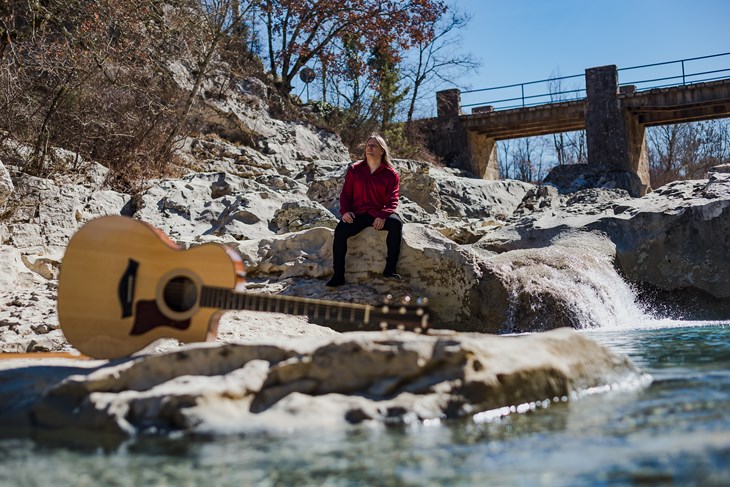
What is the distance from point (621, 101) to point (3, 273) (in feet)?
80.9

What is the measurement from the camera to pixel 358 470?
7.94 ft

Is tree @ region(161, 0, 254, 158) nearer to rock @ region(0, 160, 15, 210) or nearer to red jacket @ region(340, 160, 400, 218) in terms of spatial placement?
rock @ region(0, 160, 15, 210)

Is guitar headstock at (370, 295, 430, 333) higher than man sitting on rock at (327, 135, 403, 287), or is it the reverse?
man sitting on rock at (327, 135, 403, 287)

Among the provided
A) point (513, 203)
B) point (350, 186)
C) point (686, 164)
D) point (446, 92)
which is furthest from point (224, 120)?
point (686, 164)

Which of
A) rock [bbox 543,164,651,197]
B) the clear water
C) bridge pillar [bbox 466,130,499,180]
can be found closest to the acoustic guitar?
the clear water

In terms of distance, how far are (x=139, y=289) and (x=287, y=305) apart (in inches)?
37.1

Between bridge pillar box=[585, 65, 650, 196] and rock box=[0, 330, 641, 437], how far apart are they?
84.1 feet

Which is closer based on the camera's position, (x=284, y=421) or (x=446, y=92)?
(x=284, y=421)

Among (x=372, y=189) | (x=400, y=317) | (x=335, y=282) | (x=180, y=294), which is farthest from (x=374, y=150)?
(x=400, y=317)

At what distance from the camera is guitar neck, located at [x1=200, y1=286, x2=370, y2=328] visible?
3527mm

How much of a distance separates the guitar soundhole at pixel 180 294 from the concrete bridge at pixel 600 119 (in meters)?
24.1

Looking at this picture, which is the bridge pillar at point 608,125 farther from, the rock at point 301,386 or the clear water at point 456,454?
the clear water at point 456,454

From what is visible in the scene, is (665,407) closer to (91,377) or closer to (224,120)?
(91,377)

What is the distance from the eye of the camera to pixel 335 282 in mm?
7895
